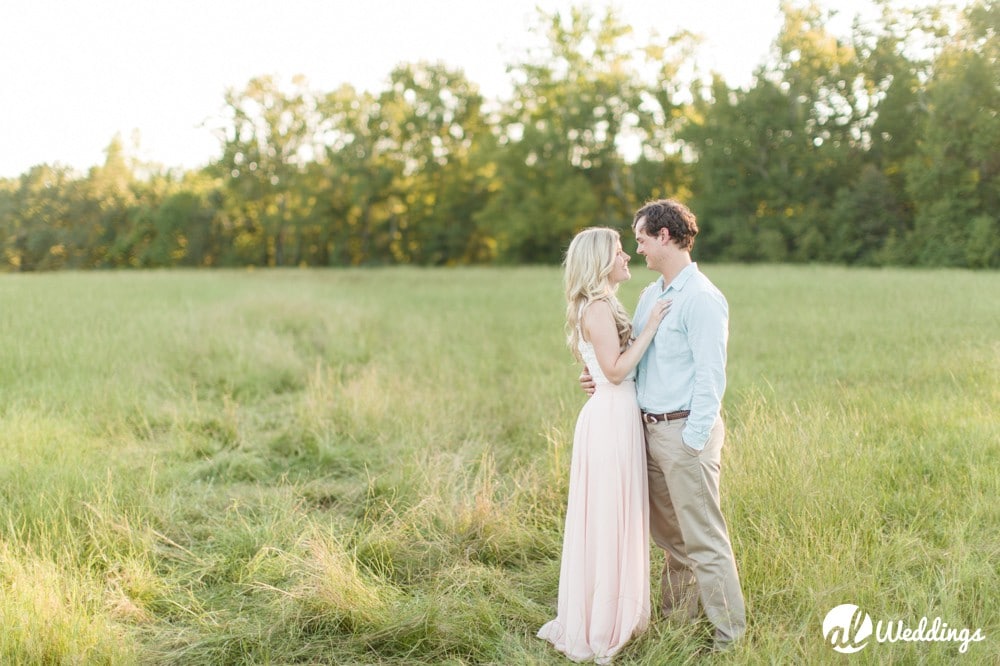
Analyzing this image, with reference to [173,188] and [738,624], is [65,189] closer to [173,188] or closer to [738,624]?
[173,188]

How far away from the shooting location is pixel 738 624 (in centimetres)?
418

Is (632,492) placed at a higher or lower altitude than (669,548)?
higher

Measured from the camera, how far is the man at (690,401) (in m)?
3.95

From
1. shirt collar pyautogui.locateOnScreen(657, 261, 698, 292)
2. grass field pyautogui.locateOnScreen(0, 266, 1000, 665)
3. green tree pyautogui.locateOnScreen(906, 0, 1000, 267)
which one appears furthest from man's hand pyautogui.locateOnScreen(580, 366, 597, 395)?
green tree pyautogui.locateOnScreen(906, 0, 1000, 267)

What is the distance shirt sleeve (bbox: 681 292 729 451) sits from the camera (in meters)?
3.93

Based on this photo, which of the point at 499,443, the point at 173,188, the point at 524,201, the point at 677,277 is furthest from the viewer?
the point at 173,188

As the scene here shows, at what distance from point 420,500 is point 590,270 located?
299 cm

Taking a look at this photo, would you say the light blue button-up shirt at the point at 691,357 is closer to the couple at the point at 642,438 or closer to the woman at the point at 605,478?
the couple at the point at 642,438

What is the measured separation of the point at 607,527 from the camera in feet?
13.9

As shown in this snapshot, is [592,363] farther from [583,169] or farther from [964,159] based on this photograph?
[583,169]

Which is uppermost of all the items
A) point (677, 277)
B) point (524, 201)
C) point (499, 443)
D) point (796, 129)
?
point (796, 129)

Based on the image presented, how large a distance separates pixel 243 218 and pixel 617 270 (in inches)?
2504


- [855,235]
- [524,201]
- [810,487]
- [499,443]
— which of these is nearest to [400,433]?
[499,443]

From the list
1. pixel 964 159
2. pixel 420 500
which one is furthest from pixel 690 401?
pixel 964 159
